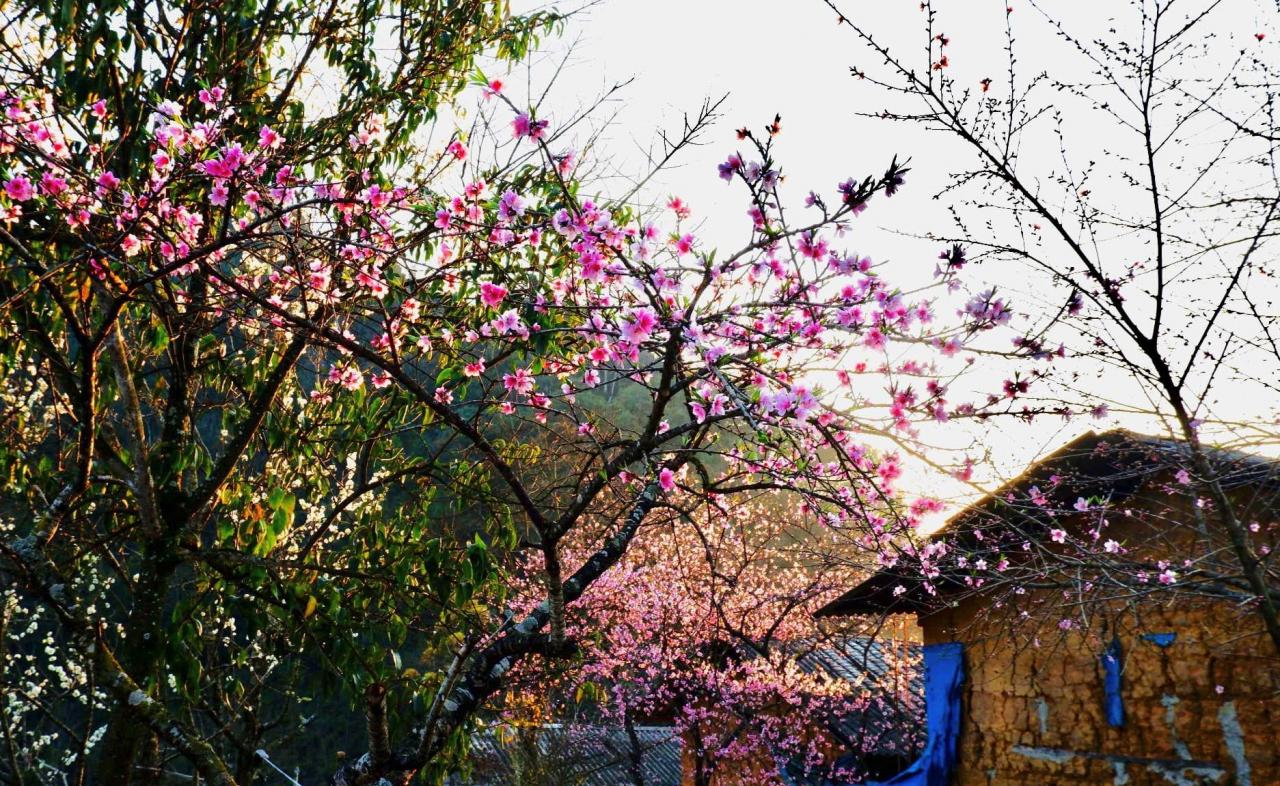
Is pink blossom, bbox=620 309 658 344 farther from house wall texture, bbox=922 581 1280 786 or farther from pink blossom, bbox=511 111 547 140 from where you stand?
house wall texture, bbox=922 581 1280 786

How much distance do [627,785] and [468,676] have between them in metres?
16.8

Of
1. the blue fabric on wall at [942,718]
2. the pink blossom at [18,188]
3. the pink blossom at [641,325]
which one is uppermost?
the pink blossom at [18,188]

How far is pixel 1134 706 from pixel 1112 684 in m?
0.19

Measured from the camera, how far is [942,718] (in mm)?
7508

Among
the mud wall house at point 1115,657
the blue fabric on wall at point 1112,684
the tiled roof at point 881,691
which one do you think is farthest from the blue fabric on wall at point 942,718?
the tiled roof at point 881,691

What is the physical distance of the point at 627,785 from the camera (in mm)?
19531

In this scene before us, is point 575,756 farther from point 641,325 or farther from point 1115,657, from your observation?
point 641,325

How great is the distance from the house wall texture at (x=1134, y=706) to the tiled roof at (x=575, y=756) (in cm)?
817

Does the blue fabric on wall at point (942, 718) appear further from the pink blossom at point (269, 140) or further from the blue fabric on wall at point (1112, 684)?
the pink blossom at point (269, 140)

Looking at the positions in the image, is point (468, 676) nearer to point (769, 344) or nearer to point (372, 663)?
point (372, 663)

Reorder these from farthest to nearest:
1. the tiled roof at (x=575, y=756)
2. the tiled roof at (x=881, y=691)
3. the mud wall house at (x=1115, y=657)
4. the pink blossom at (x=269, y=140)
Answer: the tiled roof at (x=575, y=756) < the tiled roof at (x=881, y=691) < the mud wall house at (x=1115, y=657) < the pink blossom at (x=269, y=140)

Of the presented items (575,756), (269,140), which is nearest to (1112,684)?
(269,140)

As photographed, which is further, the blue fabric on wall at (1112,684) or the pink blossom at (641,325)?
the blue fabric on wall at (1112,684)

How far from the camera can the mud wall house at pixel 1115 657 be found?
18.2 ft
